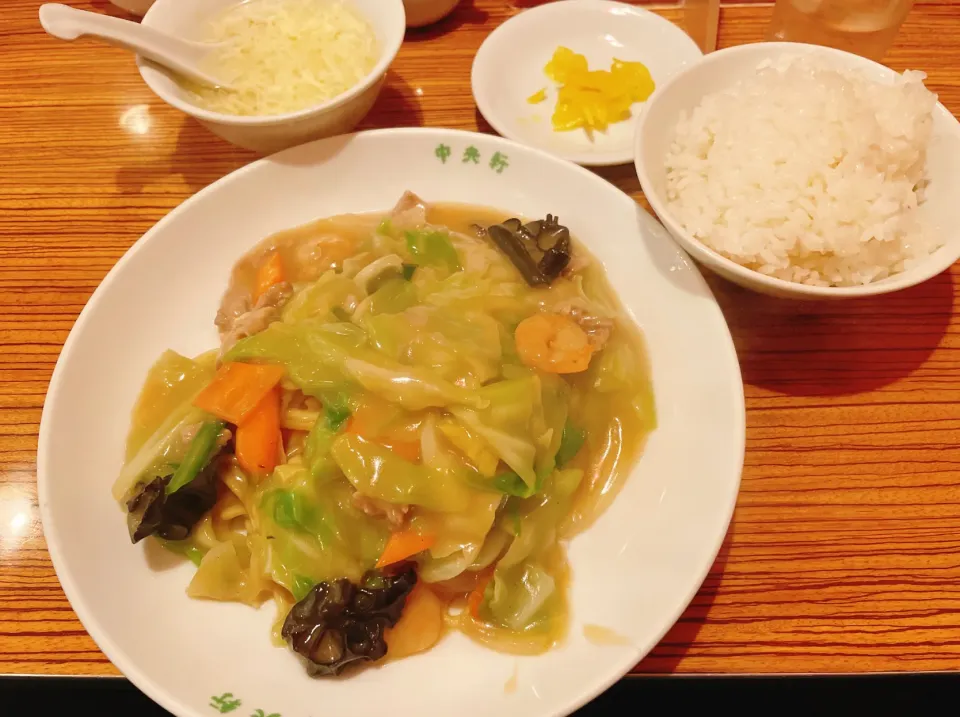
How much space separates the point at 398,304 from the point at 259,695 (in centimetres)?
107

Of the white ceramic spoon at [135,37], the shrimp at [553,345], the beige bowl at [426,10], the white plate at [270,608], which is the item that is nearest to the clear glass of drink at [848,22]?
the white plate at [270,608]

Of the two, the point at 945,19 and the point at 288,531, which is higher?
the point at 945,19

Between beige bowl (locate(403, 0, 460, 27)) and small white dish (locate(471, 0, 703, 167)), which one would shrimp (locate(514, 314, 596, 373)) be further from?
beige bowl (locate(403, 0, 460, 27))

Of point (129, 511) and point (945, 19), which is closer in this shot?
point (129, 511)

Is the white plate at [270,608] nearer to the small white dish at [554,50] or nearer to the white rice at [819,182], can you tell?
the white rice at [819,182]

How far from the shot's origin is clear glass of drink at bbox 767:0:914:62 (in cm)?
251

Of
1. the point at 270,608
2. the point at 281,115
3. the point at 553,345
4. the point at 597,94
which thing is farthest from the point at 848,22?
the point at 270,608

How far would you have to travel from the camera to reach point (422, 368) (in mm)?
1674

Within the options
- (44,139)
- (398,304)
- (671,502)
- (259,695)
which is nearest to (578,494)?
(671,502)

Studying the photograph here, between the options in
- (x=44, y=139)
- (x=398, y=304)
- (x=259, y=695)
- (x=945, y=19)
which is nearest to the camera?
(x=259, y=695)

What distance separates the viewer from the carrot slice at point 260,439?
1699 mm

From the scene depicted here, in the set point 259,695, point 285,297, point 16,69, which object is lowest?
point 259,695

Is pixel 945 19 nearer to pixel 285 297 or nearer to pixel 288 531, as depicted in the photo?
pixel 285 297

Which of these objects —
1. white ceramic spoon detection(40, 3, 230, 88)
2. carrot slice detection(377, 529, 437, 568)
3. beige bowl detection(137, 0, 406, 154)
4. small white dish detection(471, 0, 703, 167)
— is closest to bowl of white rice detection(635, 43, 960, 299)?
small white dish detection(471, 0, 703, 167)
